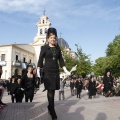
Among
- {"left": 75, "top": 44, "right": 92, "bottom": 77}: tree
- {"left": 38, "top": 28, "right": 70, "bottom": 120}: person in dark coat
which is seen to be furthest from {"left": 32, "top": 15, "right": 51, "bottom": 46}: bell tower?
{"left": 38, "top": 28, "right": 70, "bottom": 120}: person in dark coat

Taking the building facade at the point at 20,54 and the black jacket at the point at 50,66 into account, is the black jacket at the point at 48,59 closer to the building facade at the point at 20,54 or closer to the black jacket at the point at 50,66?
the black jacket at the point at 50,66

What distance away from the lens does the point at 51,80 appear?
6.00 m

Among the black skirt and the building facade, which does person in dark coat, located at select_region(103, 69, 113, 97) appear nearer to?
the black skirt

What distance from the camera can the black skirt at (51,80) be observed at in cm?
599

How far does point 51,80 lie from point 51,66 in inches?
12.8

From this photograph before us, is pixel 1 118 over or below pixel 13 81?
below

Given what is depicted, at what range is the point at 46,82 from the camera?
606 cm

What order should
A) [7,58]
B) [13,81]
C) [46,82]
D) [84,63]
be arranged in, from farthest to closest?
1. [7,58]
2. [84,63]
3. [13,81]
4. [46,82]

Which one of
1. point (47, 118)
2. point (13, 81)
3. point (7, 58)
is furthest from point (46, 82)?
point (7, 58)

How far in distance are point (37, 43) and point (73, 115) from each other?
82941 mm

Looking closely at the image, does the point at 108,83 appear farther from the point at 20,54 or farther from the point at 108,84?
the point at 20,54

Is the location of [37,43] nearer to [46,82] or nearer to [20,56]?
[20,56]

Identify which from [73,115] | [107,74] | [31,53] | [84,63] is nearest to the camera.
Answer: [73,115]

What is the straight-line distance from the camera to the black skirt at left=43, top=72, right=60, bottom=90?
5.99 meters
